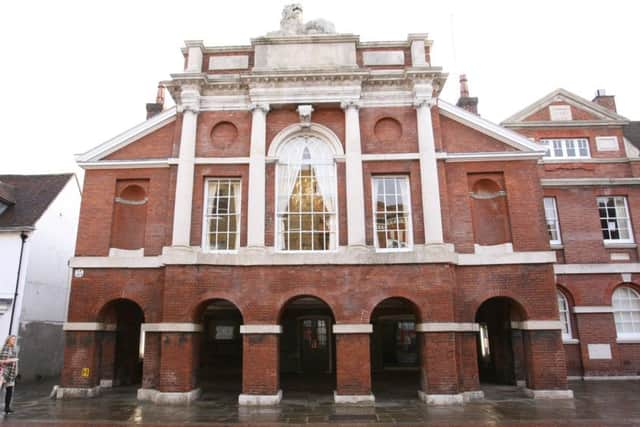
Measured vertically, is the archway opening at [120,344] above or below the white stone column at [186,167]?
below

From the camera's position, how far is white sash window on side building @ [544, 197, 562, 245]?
1814 cm

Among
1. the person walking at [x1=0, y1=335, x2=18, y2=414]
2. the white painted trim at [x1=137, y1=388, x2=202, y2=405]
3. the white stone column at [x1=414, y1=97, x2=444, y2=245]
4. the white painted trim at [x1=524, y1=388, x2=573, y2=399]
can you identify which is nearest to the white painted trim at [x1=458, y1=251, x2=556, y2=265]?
the white stone column at [x1=414, y1=97, x2=444, y2=245]

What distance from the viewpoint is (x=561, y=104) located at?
20.0m

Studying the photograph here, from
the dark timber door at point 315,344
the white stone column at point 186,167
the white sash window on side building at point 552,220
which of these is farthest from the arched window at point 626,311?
the white stone column at point 186,167

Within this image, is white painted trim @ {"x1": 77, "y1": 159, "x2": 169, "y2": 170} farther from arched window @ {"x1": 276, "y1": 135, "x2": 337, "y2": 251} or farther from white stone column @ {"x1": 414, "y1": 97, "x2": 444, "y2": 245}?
white stone column @ {"x1": 414, "y1": 97, "x2": 444, "y2": 245}

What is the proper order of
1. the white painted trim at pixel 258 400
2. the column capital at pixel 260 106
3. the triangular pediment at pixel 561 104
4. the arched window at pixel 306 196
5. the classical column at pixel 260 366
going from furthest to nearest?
the triangular pediment at pixel 561 104, the column capital at pixel 260 106, the arched window at pixel 306 196, the classical column at pixel 260 366, the white painted trim at pixel 258 400

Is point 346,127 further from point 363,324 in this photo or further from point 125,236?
point 125,236

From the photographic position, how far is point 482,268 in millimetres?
13508

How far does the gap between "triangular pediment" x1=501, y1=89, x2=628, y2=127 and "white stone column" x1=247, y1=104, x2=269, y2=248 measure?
38.0ft

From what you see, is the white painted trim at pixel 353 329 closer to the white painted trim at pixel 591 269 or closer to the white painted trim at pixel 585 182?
the white painted trim at pixel 591 269

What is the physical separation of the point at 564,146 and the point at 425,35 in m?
9.33

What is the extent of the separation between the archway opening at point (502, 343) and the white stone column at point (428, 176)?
3.34 meters

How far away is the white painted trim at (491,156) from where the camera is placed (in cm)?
1426

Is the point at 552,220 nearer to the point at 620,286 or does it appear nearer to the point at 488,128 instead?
the point at 620,286
